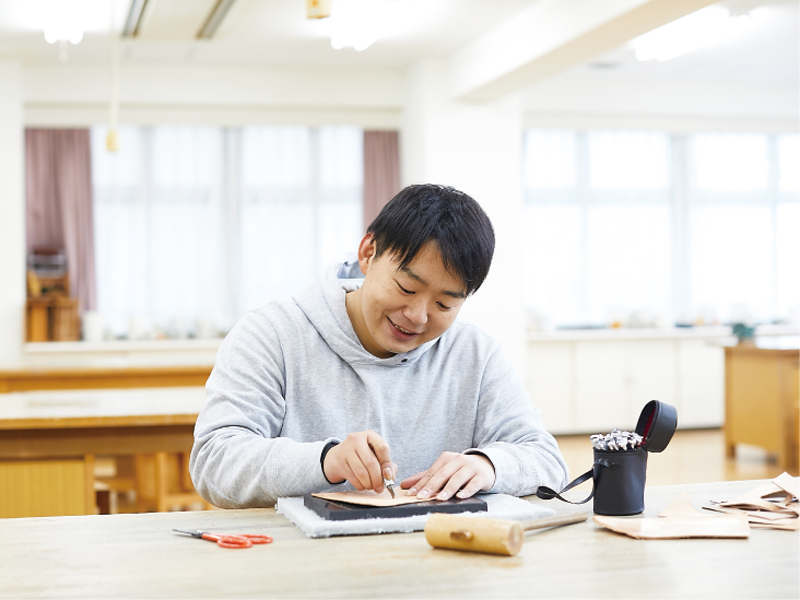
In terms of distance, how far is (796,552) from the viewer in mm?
1173

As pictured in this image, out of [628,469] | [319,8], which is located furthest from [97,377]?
[628,469]

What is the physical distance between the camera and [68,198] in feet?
21.8

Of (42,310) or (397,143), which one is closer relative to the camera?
(42,310)

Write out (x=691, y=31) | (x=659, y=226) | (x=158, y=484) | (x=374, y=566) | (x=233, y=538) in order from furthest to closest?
(x=659, y=226) → (x=691, y=31) → (x=158, y=484) → (x=233, y=538) → (x=374, y=566)

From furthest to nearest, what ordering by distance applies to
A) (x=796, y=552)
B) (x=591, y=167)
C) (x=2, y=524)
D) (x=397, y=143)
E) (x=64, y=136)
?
(x=591, y=167) < (x=397, y=143) < (x=64, y=136) < (x=2, y=524) < (x=796, y=552)

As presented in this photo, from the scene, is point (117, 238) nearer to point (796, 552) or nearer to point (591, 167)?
point (591, 167)

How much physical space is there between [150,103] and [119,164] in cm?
57

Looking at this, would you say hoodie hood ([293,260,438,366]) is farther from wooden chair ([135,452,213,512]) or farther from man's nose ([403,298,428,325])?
wooden chair ([135,452,213,512])

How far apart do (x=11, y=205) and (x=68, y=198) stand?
0.48 m

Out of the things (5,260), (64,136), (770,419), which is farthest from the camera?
(64,136)

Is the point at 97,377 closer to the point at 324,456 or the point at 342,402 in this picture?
the point at 342,402

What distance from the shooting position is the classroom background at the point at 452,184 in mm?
5590

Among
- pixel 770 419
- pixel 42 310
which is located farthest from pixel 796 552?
pixel 42 310

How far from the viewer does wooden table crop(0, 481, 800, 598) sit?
1.02 m
